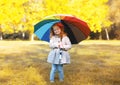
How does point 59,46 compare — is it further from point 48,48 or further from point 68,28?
point 48,48

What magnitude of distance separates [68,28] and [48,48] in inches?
636

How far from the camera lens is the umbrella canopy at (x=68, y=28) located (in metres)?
10.3

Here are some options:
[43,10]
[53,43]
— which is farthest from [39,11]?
[53,43]

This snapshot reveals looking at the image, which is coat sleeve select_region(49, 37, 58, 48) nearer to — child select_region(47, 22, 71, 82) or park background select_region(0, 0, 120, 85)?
child select_region(47, 22, 71, 82)

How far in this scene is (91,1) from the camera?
48.2m

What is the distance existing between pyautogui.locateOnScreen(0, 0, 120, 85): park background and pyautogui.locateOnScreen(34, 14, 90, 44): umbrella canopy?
1.13 meters

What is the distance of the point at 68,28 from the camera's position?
10.7 meters

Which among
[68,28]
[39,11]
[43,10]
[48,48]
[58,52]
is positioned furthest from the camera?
[39,11]

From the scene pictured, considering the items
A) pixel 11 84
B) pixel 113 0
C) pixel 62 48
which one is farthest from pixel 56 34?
pixel 113 0

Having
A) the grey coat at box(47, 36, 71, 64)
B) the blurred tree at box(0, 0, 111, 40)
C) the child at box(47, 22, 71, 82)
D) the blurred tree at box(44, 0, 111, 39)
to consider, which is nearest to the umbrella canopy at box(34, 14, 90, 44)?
the child at box(47, 22, 71, 82)

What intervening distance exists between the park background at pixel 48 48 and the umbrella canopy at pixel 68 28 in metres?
1.13

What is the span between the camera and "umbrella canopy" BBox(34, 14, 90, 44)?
10.3 meters

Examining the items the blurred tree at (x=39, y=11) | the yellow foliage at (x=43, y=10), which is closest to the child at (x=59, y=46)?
the yellow foliage at (x=43, y=10)

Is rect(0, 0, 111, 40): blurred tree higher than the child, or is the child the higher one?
rect(0, 0, 111, 40): blurred tree
